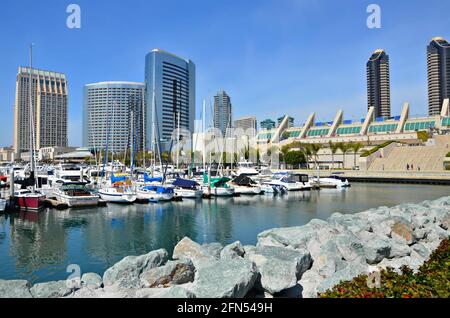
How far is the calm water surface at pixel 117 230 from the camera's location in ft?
56.2

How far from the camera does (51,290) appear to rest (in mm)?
9312

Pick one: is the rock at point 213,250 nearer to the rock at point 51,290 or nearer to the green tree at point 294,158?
the rock at point 51,290

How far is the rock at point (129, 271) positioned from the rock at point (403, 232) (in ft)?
39.3

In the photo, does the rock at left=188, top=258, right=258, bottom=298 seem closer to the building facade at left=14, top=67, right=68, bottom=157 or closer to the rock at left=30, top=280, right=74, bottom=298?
the rock at left=30, top=280, right=74, bottom=298

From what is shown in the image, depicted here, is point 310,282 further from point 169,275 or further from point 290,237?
point 290,237

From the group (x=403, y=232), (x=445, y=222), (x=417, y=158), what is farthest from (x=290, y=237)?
(x=417, y=158)

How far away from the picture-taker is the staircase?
82250mm

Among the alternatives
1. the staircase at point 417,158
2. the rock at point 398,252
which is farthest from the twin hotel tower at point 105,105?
the rock at point 398,252

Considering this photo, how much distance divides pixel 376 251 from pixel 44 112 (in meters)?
167

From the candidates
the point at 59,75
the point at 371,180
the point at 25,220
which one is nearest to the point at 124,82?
the point at 59,75

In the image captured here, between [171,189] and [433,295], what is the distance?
37.7 meters

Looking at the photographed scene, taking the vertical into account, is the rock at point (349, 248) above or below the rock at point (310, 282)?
above

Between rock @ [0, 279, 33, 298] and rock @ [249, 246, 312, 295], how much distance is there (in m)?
6.17

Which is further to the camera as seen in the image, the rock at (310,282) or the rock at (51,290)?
the rock at (310,282)
